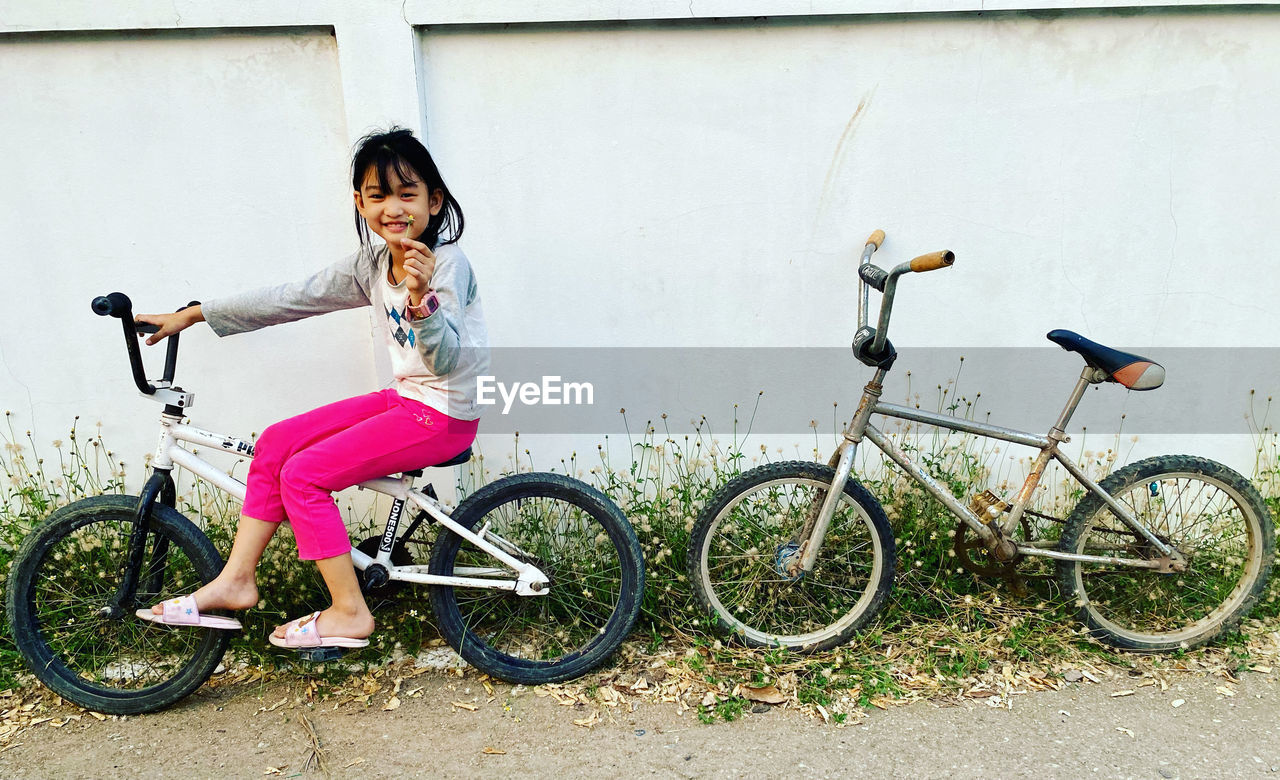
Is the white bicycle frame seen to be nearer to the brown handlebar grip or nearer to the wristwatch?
the wristwatch

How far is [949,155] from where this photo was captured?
3.47m

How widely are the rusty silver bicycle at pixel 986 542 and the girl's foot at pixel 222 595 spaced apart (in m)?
1.67

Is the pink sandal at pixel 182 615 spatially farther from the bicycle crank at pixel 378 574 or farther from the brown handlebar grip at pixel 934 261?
the brown handlebar grip at pixel 934 261

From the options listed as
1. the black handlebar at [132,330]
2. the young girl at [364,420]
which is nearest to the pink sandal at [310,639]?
the young girl at [364,420]

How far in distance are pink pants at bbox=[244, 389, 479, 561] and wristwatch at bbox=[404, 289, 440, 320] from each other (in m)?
0.47

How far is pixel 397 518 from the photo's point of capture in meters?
2.94

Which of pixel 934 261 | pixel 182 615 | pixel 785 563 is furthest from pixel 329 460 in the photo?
pixel 934 261

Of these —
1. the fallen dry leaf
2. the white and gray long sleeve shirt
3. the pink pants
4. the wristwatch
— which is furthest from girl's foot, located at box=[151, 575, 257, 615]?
the fallen dry leaf

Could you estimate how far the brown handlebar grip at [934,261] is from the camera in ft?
7.86

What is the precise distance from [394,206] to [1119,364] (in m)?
2.67
